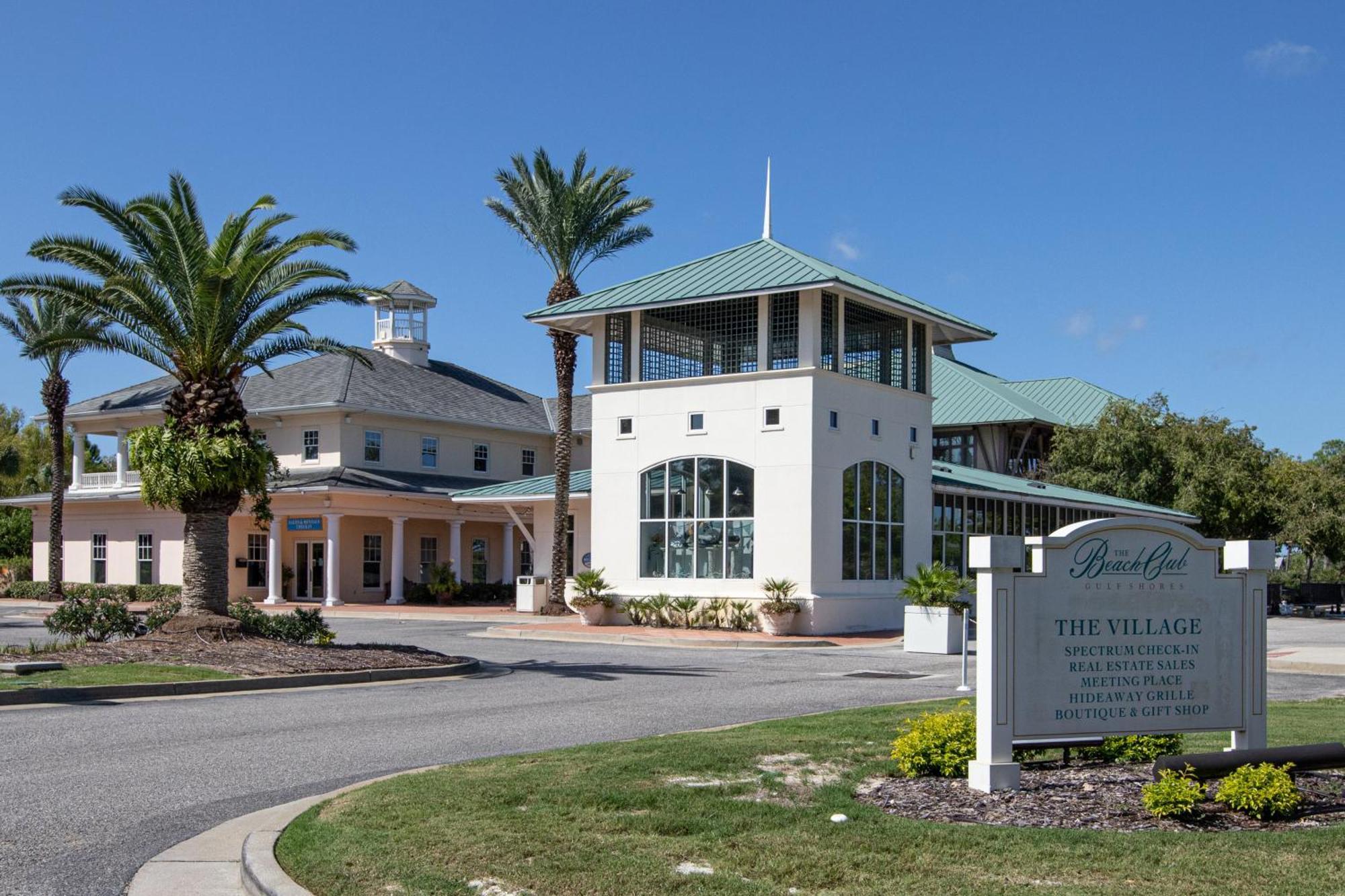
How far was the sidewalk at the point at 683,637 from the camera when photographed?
86.8 feet

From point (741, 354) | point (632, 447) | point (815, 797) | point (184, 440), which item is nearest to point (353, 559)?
point (632, 447)

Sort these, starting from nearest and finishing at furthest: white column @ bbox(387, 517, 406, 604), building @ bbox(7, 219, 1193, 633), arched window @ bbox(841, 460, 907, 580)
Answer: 1. building @ bbox(7, 219, 1193, 633)
2. arched window @ bbox(841, 460, 907, 580)
3. white column @ bbox(387, 517, 406, 604)

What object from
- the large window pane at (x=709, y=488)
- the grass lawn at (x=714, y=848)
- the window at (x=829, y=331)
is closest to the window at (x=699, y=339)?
the window at (x=829, y=331)

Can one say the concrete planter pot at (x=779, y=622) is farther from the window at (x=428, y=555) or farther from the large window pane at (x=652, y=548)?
the window at (x=428, y=555)

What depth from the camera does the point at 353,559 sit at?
144 ft

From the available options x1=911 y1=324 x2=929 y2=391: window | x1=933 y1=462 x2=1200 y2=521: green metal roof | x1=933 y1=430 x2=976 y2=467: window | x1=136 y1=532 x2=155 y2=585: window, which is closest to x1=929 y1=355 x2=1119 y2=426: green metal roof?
x1=933 y1=430 x2=976 y2=467: window

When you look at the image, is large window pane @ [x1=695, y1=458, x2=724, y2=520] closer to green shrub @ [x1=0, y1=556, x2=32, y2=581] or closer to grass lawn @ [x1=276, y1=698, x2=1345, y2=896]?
grass lawn @ [x1=276, y1=698, x2=1345, y2=896]

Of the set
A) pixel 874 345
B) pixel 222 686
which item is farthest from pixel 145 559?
pixel 222 686

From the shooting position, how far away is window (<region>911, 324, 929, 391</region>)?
3278cm

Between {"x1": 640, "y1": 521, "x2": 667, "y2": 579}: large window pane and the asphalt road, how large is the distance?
320 inches

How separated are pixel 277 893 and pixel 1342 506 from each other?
46534 millimetres

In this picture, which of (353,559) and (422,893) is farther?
→ (353,559)

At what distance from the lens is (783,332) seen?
98.8 ft

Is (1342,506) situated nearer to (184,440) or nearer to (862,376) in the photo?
(862,376)
